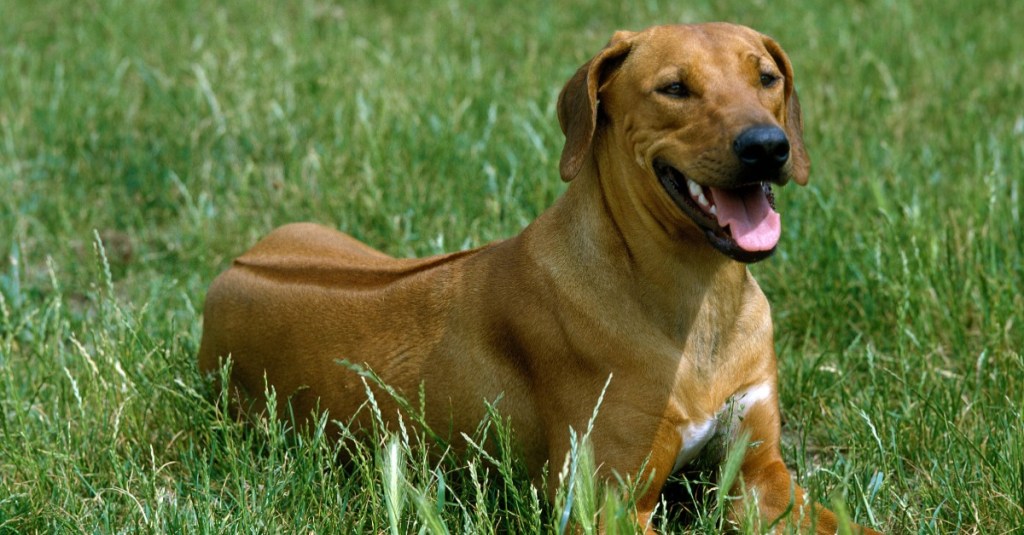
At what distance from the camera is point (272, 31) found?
7.68 metres

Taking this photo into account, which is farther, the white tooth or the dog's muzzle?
→ the white tooth

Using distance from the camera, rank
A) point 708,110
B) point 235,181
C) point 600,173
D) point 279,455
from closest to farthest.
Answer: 1. point 708,110
2. point 600,173
3. point 279,455
4. point 235,181

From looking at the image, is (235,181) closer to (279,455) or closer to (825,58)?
(279,455)

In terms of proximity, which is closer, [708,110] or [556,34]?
[708,110]

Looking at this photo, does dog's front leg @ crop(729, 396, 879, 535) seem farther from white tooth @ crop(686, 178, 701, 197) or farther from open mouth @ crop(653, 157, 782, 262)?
white tooth @ crop(686, 178, 701, 197)

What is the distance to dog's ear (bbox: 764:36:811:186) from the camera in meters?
3.69

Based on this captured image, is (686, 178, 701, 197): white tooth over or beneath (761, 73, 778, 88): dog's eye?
beneath

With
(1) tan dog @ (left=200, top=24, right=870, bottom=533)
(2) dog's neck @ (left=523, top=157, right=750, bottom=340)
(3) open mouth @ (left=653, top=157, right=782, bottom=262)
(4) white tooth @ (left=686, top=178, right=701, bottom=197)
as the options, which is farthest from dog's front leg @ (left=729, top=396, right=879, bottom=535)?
(4) white tooth @ (left=686, top=178, right=701, bottom=197)

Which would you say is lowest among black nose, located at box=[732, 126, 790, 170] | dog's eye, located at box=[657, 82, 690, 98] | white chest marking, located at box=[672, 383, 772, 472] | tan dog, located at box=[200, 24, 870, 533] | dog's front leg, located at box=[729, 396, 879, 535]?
dog's front leg, located at box=[729, 396, 879, 535]

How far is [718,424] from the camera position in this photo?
3.56 metres

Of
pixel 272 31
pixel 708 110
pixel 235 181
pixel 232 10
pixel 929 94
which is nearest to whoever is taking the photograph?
pixel 708 110

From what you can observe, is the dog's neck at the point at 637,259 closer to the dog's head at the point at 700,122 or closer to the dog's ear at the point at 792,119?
the dog's head at the point at 700,122

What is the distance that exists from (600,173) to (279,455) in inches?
54.7

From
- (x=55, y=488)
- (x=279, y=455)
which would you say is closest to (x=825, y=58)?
(x=279, y=455)
